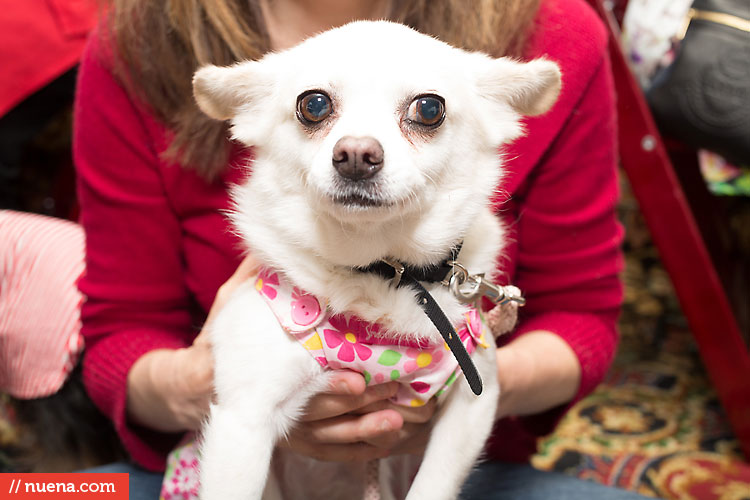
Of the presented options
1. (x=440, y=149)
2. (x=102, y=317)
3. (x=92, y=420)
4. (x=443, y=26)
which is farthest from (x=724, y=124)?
(x=92, y=420)

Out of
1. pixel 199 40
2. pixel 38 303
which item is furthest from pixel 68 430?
pixel 199 40

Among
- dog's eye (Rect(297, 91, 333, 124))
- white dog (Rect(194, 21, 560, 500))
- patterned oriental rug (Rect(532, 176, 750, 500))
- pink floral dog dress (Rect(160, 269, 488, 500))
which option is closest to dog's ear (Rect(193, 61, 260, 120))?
white dog (Rect(194, 21, 560, 500))

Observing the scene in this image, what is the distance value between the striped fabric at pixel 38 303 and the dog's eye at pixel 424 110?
0.67m

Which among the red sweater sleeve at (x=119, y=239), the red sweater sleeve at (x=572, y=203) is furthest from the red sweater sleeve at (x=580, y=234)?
the red sweater sleeve at (x=119, y=239)

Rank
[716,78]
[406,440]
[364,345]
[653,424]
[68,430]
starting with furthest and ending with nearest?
[653,424] → [716,78] → [68,430] → [406,440] → [364,345]

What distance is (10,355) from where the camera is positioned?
1.17 m

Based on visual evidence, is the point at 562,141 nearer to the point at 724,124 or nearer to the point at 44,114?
the point at 724,124

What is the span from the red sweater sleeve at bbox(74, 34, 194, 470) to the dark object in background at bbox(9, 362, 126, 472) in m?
0.22

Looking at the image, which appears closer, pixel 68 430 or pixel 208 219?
pixel 208 219

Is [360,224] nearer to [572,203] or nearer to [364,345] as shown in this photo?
[364,345]

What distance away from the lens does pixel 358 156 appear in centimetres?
66

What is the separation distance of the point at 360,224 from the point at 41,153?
58.7 inches

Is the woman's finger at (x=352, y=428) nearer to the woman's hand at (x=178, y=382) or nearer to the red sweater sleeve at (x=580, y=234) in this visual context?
the woman's hand at (x=178, y=382)

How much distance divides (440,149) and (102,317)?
1.92 feet
